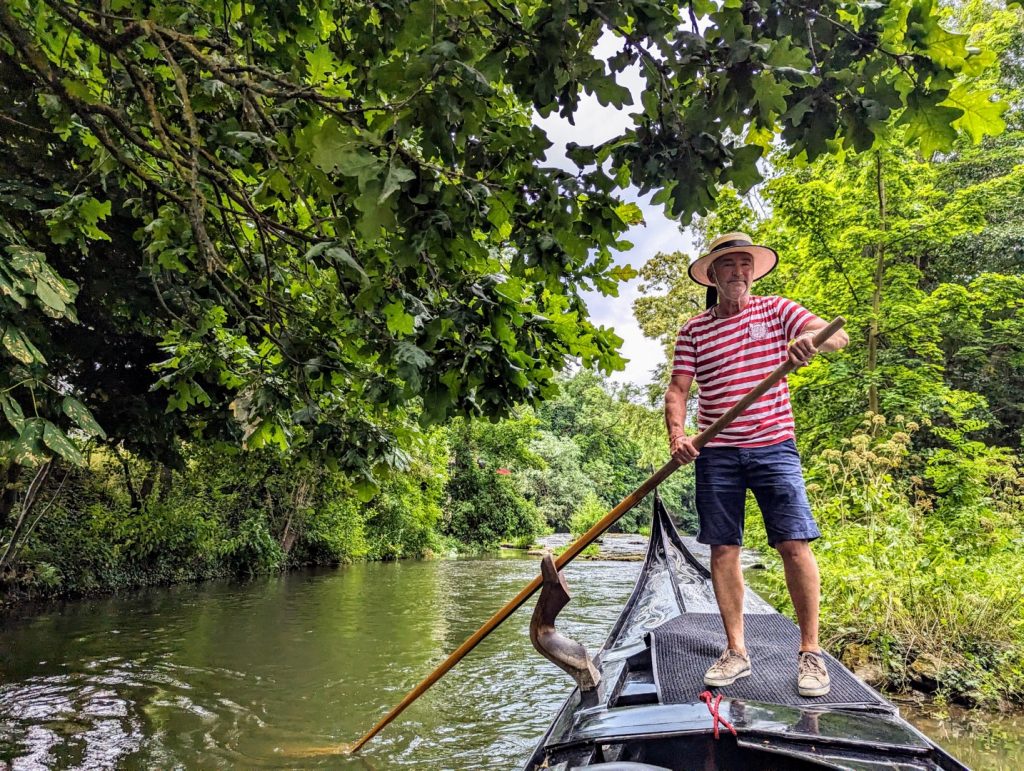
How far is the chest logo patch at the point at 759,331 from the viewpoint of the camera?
80.5 inches

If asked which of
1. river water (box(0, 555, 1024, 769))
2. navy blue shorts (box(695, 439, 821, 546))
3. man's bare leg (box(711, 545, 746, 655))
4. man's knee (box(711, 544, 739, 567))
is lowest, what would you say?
river water (box(0, 555, 1024, 769))

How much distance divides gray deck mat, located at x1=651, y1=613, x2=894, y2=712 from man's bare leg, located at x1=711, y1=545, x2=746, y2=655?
0.14m

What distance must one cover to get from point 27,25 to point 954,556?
6480mm

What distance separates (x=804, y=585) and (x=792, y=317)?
2.83 feet

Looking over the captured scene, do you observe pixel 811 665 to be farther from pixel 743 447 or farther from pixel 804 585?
pixel 743 447

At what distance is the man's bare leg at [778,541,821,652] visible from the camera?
196 centimetres

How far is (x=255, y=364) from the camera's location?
3.02 metres

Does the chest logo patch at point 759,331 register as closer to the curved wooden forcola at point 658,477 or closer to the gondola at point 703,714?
the curved wooden forcola at point 658,477

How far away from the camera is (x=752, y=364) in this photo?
205cm

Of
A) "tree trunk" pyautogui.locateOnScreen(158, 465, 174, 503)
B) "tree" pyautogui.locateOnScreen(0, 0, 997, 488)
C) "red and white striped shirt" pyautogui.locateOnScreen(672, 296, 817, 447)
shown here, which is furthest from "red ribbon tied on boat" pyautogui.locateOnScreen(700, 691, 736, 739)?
"tree trunk" pyautogui.locateOnScreen(158, 465, 174, 503)

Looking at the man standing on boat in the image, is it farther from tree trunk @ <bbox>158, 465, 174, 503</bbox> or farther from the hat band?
tree trunk @ <bbox>158, 465, 174, 503</bbox>

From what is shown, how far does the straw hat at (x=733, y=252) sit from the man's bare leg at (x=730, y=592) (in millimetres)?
949

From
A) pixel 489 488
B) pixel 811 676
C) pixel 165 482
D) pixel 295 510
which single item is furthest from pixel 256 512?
pixel 489 488

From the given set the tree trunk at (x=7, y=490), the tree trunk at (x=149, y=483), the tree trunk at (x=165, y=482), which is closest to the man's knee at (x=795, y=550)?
the tree trunk at (x=7, y=490)
